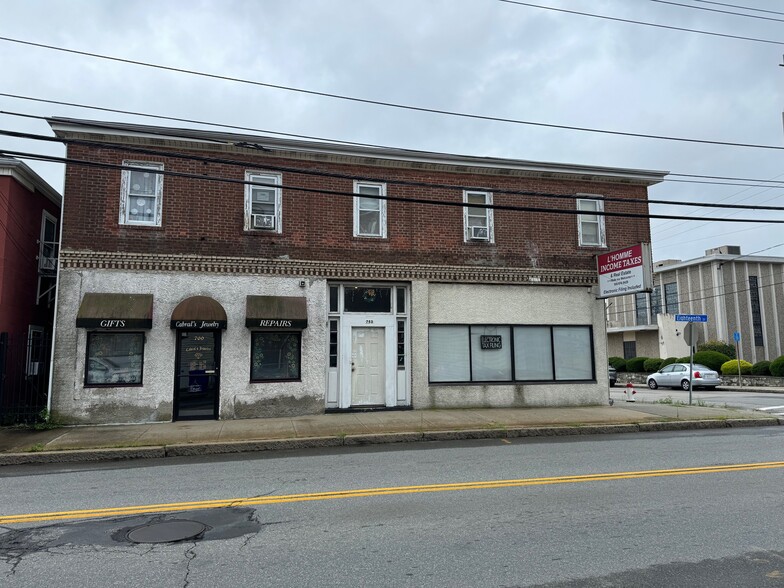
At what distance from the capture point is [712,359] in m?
33.2

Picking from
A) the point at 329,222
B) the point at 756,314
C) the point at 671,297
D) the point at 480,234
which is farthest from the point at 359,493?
the point at 671,297

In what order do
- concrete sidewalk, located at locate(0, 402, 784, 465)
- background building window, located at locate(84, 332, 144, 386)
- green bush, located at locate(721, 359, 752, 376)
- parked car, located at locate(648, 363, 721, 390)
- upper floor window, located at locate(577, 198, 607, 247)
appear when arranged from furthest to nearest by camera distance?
green bush, located at locate(721, 359, 752, 376) → parked car, located at locate(648, 363, 721, 390) → upper floor window, located at locate(577, 198, 607, 247) → background building window, located at locate(84, 332, 144, 386) → concrete sidewalk, located at locate(0, 402, 784, 465)

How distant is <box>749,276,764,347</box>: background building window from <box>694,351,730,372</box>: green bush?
6.12 metres

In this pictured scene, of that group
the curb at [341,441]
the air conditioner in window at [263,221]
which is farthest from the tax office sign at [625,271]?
the air conditioner in window at [263,221]

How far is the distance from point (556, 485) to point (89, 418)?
1014 cm

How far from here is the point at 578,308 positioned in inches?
624

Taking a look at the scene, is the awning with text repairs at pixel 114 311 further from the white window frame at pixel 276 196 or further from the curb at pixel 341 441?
the curb at pixel 341 441

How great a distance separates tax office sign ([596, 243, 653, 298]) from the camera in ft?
45.1

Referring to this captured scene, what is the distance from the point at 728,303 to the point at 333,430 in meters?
35.2

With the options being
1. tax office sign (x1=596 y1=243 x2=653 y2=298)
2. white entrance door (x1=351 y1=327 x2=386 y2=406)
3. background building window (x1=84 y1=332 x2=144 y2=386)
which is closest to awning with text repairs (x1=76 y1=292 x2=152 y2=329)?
background building window (x1=84 y1=332 x2=144 y2=386)

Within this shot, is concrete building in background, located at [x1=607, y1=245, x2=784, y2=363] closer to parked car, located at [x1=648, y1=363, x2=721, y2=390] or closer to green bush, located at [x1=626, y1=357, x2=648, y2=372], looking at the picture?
green bush, located at [x1=626, y1=357, x2=648, y2=372]

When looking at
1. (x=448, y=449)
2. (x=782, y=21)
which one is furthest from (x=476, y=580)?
(x=782, y=21)

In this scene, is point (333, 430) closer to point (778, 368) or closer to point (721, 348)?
point (778, 368)

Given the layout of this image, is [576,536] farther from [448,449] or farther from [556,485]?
[448,449]
